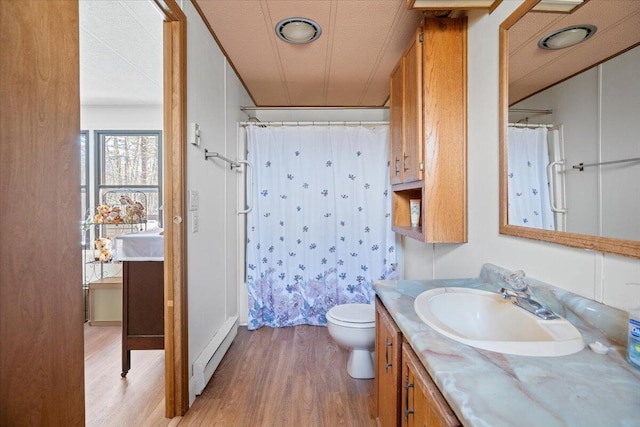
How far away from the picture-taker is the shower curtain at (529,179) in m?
1.02

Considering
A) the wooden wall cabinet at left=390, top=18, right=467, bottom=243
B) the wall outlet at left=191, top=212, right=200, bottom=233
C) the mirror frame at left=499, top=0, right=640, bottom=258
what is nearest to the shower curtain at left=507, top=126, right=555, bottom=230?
the mirror frame at left=499, top=0, right=640, bottom=258

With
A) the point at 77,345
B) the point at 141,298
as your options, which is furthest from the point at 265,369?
the point at 77,345

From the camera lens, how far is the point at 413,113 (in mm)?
1586

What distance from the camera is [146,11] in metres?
1.75

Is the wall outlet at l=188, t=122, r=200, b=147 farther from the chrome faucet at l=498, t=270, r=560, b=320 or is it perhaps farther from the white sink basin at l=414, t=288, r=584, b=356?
the chrome faucet at l=498, t=270, r=560, b=320

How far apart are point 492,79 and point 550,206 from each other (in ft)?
2.15

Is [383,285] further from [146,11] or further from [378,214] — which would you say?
[146,11]

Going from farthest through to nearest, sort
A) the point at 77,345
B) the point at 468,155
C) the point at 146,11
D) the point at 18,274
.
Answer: the point at 146,11 < the point at 468,155 < the point at 77,345 < the point at 18,274

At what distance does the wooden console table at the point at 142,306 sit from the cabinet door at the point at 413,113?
5.54ft

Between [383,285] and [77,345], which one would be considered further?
[383,285]

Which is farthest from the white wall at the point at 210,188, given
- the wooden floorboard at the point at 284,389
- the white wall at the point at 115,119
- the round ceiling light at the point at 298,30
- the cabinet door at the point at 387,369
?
the white wall at the point at 115,119

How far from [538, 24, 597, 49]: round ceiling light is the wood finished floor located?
1.85 m

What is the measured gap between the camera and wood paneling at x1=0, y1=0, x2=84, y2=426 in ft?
1.99

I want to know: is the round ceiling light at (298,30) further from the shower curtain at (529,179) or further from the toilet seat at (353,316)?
the toilet seat at (353,316)
